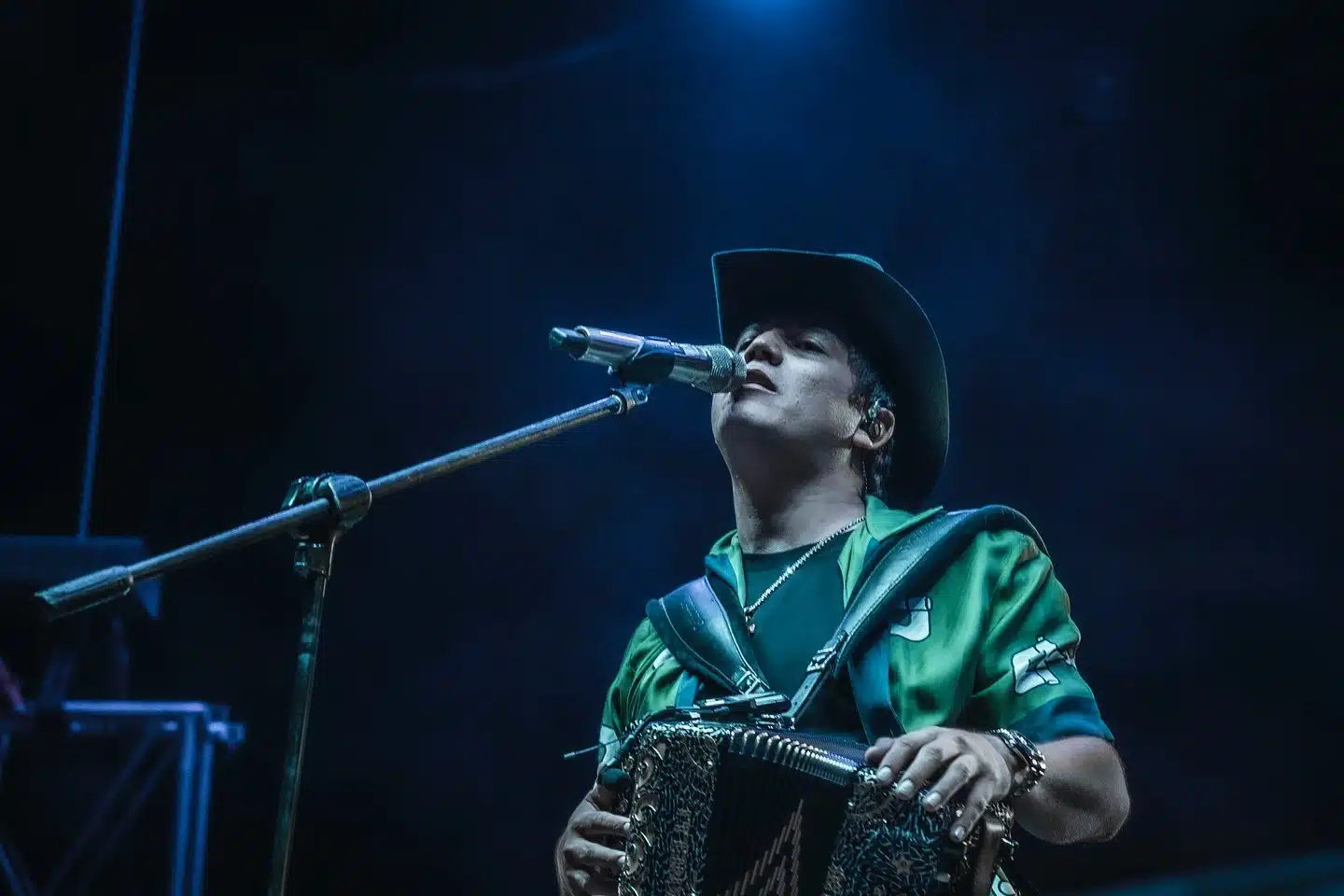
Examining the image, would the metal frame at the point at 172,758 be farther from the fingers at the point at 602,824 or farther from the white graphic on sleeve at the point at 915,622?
the white graphic on sleeve at the point at 915,622

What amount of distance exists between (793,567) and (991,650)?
0.51 m

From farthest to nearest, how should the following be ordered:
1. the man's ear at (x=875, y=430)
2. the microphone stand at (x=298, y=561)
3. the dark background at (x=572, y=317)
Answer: the dark background at (x=572, y=317), the man's ear at (x=875, y=430), the microphone stand at (x=298, y=561)

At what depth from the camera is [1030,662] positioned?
246 cm

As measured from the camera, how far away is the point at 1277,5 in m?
4.57

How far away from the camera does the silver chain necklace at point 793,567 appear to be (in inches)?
110

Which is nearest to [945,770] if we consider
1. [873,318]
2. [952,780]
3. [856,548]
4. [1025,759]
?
[952,780]

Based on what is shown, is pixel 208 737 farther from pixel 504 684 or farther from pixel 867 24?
pixel 867 24

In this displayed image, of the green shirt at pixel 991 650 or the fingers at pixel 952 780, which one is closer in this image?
the fingers at pixel 952 780

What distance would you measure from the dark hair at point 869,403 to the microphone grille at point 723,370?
0.37 metres

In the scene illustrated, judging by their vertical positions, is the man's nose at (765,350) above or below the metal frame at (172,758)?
above

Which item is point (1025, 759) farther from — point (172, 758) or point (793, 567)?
point (172, 758)

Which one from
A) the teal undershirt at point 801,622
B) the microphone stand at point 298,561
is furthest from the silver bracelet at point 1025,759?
the microphone stand at point 298,561

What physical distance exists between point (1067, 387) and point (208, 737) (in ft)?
10.1

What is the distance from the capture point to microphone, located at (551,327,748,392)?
2.37 meters
